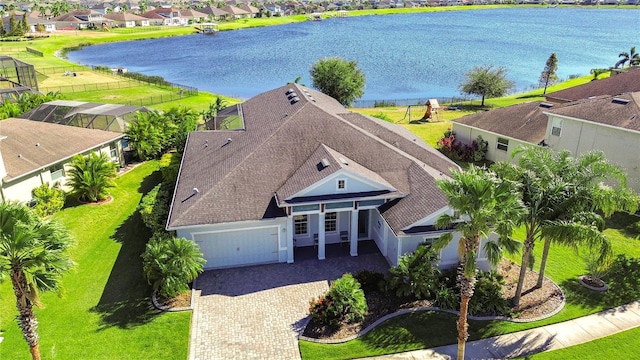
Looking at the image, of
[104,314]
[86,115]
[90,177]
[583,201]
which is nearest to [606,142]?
[583,201]

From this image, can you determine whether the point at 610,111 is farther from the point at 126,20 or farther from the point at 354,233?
the point at 126,20

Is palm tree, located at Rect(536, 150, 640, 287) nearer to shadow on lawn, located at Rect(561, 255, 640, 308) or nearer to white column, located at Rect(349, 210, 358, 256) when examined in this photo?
shadow on lawn, located at Rect(561, 255, 640, 308)

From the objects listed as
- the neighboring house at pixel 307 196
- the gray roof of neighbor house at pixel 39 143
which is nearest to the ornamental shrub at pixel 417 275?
the neighboring house at pixel 307 196

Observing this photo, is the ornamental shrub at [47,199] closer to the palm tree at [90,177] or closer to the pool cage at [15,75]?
the palm tree at [90,177]

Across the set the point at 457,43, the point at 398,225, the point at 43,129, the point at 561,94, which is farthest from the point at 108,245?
the point at 457,43

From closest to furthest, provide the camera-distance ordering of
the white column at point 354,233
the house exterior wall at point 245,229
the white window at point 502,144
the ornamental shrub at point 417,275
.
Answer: the ornamental shrub at point 417,275, the house exterior wall at point 245,229, the white column at point 354,233, the white window at point 502,144

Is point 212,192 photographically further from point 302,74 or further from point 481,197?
point 302,74
